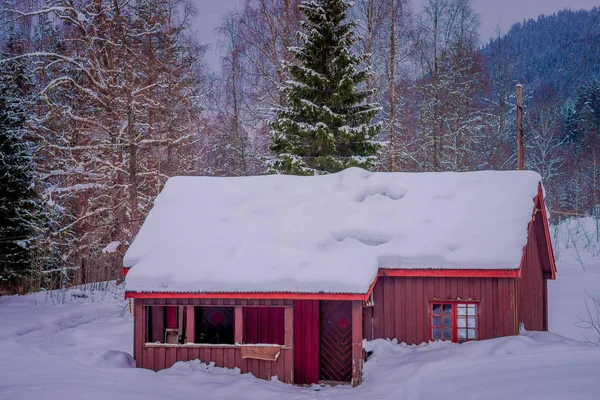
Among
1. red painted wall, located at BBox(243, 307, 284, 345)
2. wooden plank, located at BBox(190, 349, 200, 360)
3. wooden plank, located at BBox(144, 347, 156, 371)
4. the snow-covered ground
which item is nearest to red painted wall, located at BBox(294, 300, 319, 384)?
red painted wall, located at BBox(243, 307, 284, 345)

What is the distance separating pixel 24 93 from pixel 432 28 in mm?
22978

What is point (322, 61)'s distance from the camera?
62.0ft

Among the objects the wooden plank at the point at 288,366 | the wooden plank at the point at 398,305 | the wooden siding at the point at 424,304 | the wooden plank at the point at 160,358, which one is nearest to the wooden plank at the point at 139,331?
the wooden plank at the point at 160,358

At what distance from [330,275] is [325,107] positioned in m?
9.70

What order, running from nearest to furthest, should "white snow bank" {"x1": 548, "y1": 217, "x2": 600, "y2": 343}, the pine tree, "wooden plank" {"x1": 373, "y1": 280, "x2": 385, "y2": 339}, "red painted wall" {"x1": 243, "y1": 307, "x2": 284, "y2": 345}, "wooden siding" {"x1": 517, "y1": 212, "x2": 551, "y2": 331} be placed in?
"wooden plank" {"x1": 373, "y1": 280, "x2": 385, "y2": 339}, "red painted wall" {"x1": 243, "y1": 307, "x2": 284, "y2": 345}, "wooden siding" {"x1": 517, "y1": 212, "x2": 551, "y2": 331}, "white snow bank" {"x1": 548, "y1": 217, "x2": 600, "y2": 343}, the pine tree

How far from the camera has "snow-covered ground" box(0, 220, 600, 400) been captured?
6441mm

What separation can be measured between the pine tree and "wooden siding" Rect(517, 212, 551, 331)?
23.5 feet

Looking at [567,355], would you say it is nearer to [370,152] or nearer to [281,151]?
[370,152]

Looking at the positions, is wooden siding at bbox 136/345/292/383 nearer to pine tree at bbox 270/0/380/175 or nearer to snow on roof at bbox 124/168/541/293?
snow on roof at bbox 124/168/541/293

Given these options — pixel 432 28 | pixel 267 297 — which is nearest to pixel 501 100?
pixel 432 28

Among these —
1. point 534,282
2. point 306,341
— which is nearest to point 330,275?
point 306,341

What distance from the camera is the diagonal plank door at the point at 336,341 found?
36.8ft

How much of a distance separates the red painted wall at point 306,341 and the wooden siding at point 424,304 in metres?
1.29

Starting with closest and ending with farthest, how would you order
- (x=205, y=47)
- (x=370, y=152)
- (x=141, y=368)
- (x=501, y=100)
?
(x=141, y=368) → (x=370, y=152) → (x=205, y=47) → (x=501, y=100)
